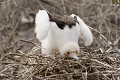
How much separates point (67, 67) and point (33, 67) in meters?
0.27

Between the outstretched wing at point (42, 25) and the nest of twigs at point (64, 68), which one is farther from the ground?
the outstretched wing at point (42, 25)

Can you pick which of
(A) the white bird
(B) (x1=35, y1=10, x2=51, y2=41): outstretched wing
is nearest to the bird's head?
(A) the white bird

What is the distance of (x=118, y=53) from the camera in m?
4.28

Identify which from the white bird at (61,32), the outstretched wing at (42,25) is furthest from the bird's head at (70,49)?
the outstretched wing at (42,25)

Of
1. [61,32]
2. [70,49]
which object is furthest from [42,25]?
[70,49]

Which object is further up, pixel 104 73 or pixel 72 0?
pixel 72 0

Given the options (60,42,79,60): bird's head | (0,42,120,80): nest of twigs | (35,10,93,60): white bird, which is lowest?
(0,42,120,80): nest of twigs

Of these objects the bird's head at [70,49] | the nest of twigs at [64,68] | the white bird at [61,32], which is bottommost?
the nest of twigs at [64,68]

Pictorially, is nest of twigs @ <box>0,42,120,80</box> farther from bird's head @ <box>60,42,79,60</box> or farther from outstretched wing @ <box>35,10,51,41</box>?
outstretched wing @ <box>35,10,51,41</box>

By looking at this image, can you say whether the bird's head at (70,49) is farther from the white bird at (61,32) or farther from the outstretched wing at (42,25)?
the outstretched wing at (42,25)

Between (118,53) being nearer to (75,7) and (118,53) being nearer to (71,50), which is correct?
(71,50)

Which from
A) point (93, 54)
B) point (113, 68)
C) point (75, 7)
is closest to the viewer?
point (113, 68)

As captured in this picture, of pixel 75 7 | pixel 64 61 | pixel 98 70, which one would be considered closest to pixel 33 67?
pixel 64 61

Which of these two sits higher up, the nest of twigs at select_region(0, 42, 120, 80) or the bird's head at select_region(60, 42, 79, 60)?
the bird's head at select_region(60, 42, 79, 60)
